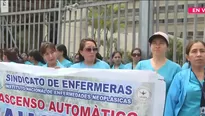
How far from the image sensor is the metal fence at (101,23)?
5.84 m

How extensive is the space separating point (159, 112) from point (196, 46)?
0.60 m

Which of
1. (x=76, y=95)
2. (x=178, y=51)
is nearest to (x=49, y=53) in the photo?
(x=76, y=95)

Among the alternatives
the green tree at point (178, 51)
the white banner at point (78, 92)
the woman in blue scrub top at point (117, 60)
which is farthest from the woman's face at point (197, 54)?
the woman in blue scrub top at point (117, 60)

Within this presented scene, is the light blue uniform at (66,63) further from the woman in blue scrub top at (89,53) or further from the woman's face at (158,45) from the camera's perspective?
the woman's face at (158,45)

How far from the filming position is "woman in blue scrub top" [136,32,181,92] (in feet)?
10.1

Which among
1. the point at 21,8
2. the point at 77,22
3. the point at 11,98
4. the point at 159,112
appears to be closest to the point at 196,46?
the point at 159,112

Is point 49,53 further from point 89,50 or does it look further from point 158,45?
point 158,45

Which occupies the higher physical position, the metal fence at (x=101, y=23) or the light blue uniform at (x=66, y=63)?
the metal fence at (x=101, y=23)

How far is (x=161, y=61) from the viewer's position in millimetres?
3223

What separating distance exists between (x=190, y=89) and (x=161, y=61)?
2.24ft

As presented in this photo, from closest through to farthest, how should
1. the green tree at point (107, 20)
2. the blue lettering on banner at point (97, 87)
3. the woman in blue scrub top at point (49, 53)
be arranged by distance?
the blue lettering on banner at point (97, 87) < the woman in blue scrub top at point (49, 53) < the green tree at point (107, 20)

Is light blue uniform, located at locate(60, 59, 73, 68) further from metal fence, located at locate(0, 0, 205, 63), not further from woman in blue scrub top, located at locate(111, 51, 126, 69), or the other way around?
metal fence, located at locate(0, 0, 205, 63)

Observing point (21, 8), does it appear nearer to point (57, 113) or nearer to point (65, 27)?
point (65, 27)

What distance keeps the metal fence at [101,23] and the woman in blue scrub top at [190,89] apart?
113 inches
